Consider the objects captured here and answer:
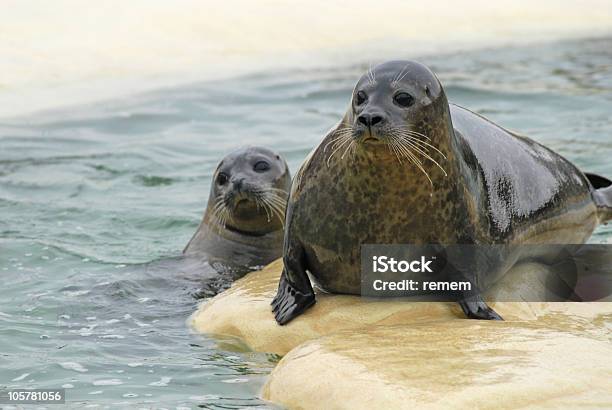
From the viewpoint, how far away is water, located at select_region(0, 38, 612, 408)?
18.2 feet

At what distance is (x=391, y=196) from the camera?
535 centimetres

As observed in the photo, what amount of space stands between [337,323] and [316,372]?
2.41 ft

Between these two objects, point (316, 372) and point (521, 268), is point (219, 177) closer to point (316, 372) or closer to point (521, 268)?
point (521, 268)

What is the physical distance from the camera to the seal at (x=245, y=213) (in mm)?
7531

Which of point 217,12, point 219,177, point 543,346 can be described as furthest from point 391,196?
point 217,12

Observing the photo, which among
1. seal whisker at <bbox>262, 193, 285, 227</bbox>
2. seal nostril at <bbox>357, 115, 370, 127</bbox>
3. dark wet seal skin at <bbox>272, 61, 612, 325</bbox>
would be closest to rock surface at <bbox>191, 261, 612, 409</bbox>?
dark wet seal skin at <bbox>272, 61, 612, 325</bbox>

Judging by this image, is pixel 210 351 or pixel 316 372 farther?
pixel 210 351

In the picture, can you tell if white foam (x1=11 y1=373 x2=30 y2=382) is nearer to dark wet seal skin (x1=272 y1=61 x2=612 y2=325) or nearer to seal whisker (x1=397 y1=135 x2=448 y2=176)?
dark wet seal skin (x1=272 y1=61 x2=612 y2=325)

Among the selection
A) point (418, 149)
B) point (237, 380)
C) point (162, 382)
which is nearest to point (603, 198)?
point (418, 149)

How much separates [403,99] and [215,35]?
32.2ft

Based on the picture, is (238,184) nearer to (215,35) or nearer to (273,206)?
(273,206)

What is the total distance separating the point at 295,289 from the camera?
5.65 metres

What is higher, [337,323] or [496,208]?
[496,208]

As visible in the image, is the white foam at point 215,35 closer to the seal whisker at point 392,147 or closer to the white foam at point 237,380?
the white foam at point 237,380
